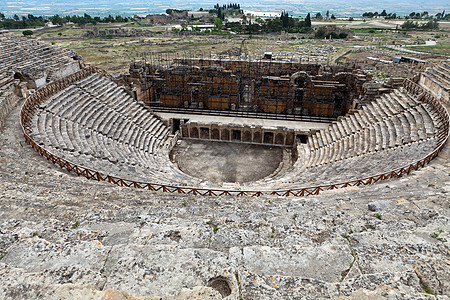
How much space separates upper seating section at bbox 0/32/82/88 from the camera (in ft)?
72.3

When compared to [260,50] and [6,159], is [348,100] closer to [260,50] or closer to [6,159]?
[6,159]

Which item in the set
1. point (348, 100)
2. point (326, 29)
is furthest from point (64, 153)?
point (326, 29)

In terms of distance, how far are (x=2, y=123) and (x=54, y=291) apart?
16028mm

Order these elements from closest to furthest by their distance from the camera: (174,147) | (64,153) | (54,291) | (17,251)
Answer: (54,291)
(17,251)
(64,153)
(174,147)

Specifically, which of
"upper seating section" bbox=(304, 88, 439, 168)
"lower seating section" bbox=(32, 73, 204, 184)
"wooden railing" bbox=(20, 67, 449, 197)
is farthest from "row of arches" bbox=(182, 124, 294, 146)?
"wooden railing" bbox=(20, 67, 449, 197)

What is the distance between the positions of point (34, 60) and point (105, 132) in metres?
10.6

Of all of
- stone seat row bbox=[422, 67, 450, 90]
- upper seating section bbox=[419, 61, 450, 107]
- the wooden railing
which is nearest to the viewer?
the wooden railing

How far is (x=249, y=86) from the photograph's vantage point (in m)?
29.9

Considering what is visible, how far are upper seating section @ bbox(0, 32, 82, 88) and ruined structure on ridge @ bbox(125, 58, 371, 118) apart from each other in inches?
226

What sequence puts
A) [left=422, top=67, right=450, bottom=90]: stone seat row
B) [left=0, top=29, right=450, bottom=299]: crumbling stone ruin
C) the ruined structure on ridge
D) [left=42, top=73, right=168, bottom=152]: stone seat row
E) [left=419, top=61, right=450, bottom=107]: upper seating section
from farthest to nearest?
1. the ruined structure on ridge
2. [left=42, top=73, right=168, bottom=152]: stone seat row
3. [left=422, top=67, right=450, bottom=90]: stone seat row
4. [left=419, top=61, right=450, bottom=107]: upper seating section
5. [left=0, top=29, right=450, bottom=299]: crumbling stone ruin

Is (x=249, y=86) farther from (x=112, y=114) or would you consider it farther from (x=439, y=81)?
(x=439, y=81)

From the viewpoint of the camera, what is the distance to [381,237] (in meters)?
7.03

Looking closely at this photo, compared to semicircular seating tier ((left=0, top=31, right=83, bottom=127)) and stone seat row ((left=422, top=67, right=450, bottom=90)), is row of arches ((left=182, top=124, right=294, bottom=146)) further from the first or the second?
semicircular seating tier ((left=0, top=31, right=83, bottom=127))

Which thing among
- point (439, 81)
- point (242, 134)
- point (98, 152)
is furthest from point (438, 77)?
point (98, 152)
